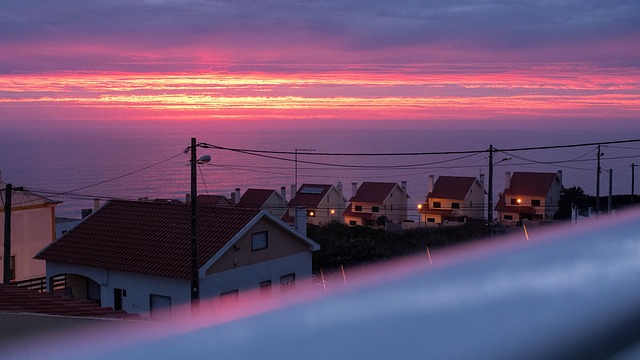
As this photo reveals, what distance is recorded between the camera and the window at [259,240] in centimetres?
1781

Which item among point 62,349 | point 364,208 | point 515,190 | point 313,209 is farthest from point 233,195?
point 62,349

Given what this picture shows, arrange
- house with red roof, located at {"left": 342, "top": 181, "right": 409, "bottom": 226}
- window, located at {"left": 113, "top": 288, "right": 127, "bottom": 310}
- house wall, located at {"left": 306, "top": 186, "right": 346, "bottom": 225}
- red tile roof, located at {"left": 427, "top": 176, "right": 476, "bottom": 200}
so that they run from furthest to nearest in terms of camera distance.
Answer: house wall, located at {"left": 306, "top": 186, "right": 346, "bottom": 225}, house with red roof, located at {"left": 342, "top": 181, "right": 409, "bottom": 226}, red tile roof, located at {"left": 427, "top": 176, "right": 476, "bottom": 200}, window, located at {"left": 113, "top": 288, "right": 127, "bottom": 310}

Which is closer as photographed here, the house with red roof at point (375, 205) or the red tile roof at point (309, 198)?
the house with red roof at point (375, 205)

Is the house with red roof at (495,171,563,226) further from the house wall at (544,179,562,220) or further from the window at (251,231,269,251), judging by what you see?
the window at (251,231,269,251)

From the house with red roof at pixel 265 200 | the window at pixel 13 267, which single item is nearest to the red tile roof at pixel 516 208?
the house with red roof at pixel 265 200

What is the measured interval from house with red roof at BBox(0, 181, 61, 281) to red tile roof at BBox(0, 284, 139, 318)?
1543cm

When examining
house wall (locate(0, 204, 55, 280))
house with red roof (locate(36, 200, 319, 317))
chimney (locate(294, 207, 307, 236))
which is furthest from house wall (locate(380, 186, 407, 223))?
house with red roof (locate(36, 200, 319, 317))

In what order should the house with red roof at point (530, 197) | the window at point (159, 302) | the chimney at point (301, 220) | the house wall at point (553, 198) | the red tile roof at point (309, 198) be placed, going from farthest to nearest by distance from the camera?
the red tile roof at point (309, 198)
the house with red roof at point (530, 197)
the house wall at point (553, 198)
the chimney at point (301, 220)
the window at point (159, 302)

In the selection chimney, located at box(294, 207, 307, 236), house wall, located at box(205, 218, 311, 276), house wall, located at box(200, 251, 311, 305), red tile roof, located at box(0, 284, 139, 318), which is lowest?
house wall, located at box(200, 251, 311, 305)

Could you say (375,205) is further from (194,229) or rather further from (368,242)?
(194,229)

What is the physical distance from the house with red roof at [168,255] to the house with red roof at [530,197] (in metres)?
36.0

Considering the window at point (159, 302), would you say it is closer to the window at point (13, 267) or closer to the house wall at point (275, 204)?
the window at point (13, 267)

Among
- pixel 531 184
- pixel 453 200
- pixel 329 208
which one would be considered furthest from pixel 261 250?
pixel 531 184

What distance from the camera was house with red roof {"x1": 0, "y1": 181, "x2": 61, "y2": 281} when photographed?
2230 cm
